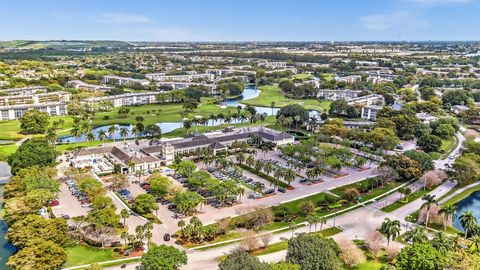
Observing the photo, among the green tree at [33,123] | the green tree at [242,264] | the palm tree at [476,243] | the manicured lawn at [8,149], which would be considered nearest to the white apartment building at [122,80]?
the green tree at [33,123]

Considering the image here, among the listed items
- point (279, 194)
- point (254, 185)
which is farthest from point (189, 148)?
point (279, 194)

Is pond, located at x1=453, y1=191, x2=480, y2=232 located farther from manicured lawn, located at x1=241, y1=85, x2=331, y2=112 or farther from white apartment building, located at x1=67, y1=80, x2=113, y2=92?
white apartment building, located at x1=67, y1=80, x2=113, y2=92

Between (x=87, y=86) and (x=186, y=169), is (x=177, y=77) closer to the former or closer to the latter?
(x=87, y=86)

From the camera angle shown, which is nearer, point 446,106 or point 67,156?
point 67,156

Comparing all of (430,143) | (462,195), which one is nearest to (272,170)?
(462,195)

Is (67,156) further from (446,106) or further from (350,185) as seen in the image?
(446,106)

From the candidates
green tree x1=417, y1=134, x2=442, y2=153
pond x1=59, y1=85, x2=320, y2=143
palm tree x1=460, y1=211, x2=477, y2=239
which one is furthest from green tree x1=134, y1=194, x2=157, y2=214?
green tree x1=417, y1=134, x2=442, y2=153

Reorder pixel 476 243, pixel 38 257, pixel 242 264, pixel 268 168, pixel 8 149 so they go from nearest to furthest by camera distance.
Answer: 1. pixel 242 264
2. pixel 38 257
3. pixel 476 243
4. pixel 268 168
5. pixel 8 149
